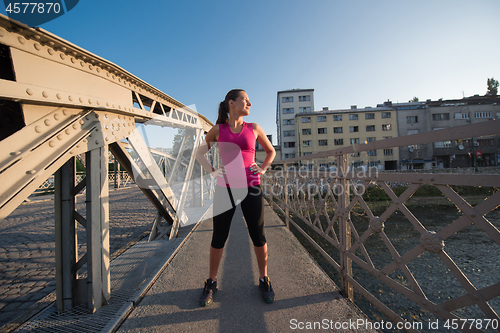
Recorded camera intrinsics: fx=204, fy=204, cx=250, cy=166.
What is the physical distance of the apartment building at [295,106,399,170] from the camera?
127 ft

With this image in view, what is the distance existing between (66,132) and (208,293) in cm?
196

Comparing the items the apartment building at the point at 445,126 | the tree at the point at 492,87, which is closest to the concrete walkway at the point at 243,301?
the apartment building at the point at 445,126

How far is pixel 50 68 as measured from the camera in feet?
5.51

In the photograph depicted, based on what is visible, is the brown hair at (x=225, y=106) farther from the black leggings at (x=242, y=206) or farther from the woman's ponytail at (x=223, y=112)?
the black leggings at (x=242, y=206)

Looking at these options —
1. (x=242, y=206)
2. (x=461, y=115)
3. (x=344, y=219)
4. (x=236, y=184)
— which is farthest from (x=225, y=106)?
(x=461, y=115)

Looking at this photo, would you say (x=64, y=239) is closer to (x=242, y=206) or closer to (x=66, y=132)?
(x=66, y=132)

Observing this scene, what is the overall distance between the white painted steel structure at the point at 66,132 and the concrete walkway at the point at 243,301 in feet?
2.08

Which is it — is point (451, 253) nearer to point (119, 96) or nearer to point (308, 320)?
point (308, 320)

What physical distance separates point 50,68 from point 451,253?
21.1 ft

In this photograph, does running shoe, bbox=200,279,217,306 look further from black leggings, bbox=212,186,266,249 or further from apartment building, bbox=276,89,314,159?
apartment building, bbox=276,89,314,159

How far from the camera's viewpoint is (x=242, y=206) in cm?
211

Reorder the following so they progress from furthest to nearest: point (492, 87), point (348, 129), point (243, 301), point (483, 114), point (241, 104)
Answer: point (492, 87), point (348, 129), point (483, 114), point (241, 104), point (243, 301)

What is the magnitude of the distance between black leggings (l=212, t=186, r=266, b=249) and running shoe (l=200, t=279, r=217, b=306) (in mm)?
379

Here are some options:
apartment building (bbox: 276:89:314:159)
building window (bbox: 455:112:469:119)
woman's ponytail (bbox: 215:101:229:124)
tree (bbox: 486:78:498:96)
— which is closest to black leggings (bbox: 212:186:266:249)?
woman's ponytail (bbox: 215:101:229:124)
